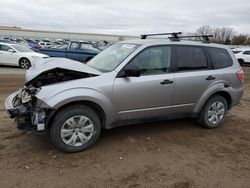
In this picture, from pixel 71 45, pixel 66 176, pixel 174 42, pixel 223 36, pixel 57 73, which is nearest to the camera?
pixel 66 176

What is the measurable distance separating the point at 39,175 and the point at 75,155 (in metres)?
0.74

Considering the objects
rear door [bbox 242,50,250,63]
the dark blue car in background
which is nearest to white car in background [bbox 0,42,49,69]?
the dark blue car in background

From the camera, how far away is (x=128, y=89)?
4691 mm

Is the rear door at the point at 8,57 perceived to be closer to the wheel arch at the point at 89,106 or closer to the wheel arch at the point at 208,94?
the wheel arch at the point at 89,106

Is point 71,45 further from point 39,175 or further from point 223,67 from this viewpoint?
point 39,175

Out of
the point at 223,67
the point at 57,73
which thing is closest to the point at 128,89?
the point at 57,73

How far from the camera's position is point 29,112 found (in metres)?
4.23

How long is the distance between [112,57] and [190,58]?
1.49 metres

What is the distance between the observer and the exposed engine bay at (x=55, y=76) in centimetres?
453

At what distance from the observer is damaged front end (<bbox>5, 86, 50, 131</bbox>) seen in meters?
4.16

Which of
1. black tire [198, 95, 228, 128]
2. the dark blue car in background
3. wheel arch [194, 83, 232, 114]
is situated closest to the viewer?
wheel arch [194, 83, 232, 114]

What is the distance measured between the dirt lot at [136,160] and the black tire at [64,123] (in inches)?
4.9

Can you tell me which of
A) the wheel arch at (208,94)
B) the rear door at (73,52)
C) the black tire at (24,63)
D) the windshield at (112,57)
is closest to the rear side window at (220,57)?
the wheel arch at (208,94)

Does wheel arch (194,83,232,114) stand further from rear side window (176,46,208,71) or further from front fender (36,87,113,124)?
front fender (36,87,113,124)
